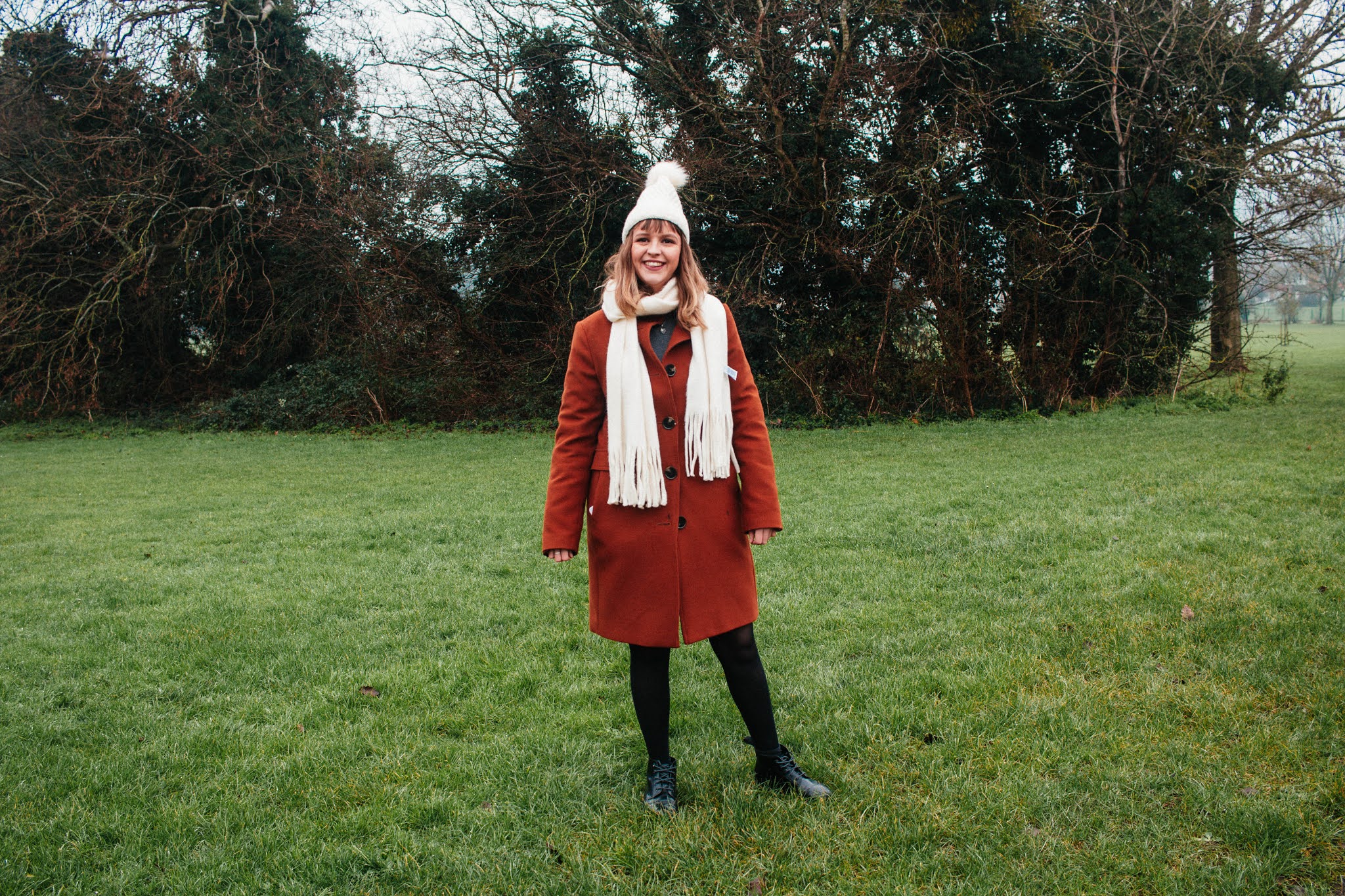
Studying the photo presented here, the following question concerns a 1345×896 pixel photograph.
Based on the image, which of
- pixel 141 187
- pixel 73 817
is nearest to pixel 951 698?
pixel 73 817

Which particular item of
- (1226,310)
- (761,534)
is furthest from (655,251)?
(1226,310)

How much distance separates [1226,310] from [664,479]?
14350mm

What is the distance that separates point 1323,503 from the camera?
6246 mm

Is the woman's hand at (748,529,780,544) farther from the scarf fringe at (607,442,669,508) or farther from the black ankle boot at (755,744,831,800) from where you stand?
the black ankle boot at (755,744,831,800)

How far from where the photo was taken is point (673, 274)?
107 inches

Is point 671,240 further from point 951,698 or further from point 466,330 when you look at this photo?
point 466,330

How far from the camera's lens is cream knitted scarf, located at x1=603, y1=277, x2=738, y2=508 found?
103 inches

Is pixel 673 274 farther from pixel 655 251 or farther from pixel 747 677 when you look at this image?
pixel 747 677

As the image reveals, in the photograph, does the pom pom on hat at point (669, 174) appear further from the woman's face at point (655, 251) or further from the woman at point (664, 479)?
the woman's face at point (655, 251)

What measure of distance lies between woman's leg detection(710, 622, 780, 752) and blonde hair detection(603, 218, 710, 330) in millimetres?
974

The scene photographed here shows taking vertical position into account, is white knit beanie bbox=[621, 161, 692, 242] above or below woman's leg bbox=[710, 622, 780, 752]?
above

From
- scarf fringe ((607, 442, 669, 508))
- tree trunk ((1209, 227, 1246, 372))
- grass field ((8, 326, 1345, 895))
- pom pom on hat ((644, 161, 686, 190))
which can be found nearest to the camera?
grass field ((8, 326, 1345, 895))

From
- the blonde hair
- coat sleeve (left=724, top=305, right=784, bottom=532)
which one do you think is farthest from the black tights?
the blonde hair

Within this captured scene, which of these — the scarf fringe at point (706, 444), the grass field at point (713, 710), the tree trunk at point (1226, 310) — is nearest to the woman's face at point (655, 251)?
the scarf fringe at point (706, 444)
